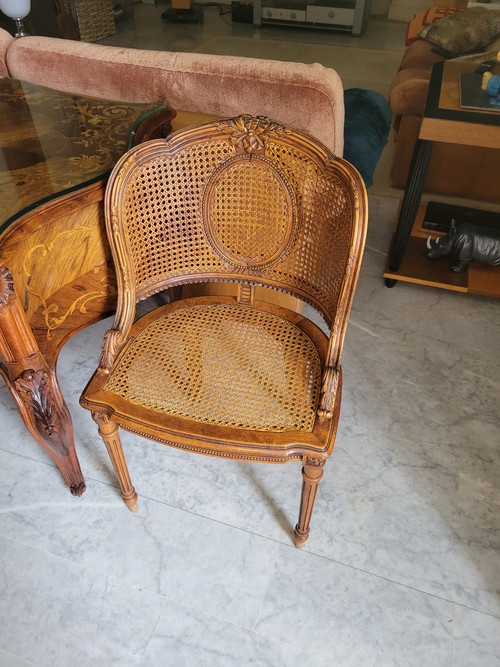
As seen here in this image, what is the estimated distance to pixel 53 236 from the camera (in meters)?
1.11

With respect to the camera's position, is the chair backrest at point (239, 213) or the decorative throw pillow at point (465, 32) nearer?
the chair backrest at point (239, 213)

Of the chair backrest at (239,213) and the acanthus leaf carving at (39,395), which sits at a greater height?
A: the chair backrest at (239,213)

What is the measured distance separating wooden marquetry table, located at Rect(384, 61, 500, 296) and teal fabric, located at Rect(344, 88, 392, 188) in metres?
0.24

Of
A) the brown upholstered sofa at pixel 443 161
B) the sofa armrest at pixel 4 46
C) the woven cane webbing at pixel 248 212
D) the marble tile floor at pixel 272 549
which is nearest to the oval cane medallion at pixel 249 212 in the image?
the woven cane webbing at pixel 248 212

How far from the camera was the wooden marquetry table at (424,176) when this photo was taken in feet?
5.10

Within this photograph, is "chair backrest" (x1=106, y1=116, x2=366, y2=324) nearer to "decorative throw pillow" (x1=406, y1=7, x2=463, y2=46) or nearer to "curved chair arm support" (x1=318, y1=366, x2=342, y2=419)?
"curved chair arm support" (x1=318, y1=366, x2=342, y2=419)

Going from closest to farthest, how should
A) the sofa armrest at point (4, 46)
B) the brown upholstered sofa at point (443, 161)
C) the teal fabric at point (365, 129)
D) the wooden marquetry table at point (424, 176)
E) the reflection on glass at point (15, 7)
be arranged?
1. the wooden marquetry table at point (424, 176)
2. the sofa armrest at point (4, 46)
3. the teal fabric at point (365, 129)
4. the brown upholstered sofa at point (443, 161)
5. the reflection on glass at point (15, 7)

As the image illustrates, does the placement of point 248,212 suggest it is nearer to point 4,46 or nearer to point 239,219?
point 239,219

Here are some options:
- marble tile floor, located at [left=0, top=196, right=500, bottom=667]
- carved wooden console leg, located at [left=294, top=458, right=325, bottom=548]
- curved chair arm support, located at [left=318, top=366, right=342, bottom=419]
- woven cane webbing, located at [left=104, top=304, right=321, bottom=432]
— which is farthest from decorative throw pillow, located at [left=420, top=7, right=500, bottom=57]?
carved wooden console leg, located at [left=294, top=458, right=325, bottom=548]

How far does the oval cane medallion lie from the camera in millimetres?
1098

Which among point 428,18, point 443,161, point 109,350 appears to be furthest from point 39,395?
point 428,18

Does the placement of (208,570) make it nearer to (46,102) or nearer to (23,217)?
(23,217)

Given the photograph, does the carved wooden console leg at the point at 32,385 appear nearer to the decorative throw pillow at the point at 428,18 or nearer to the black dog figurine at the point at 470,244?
the black dog figurine at the point at 470,244

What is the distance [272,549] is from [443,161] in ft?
6.48
